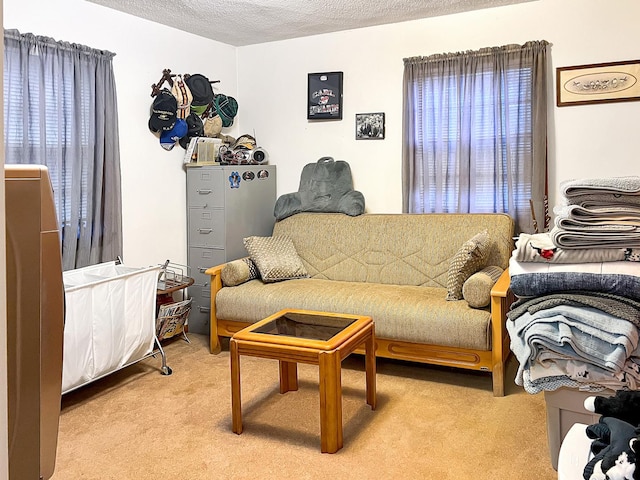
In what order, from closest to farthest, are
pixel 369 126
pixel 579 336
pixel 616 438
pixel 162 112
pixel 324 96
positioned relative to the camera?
1. pixel 616 438
2. pixel 579 336
3. pixel 162 112
4. pixel 369 126
5. pixel 324 96

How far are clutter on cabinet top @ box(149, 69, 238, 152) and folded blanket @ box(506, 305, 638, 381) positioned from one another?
3258 millimetres

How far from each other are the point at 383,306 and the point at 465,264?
544 millimetres

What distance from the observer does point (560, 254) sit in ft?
5.68

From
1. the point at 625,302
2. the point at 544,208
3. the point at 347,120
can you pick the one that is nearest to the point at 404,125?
the point at 347,120

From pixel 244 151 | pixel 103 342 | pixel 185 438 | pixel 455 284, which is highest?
pixel 244 151

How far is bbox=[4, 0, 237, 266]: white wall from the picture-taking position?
3730mm

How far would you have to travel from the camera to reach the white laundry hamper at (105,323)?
2939 millimetres

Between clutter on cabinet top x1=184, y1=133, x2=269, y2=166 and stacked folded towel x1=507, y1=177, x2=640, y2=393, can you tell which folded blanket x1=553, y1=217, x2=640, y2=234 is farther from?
clutter on cabinet top x1=184, y1=133, x2=269, y2=166

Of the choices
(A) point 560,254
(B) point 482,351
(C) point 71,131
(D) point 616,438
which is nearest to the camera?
(D) point 616,438

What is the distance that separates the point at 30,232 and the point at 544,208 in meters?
3.44

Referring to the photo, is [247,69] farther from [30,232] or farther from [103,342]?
[30,232]

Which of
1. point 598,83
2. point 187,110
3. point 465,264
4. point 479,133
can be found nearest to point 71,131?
point 187,110

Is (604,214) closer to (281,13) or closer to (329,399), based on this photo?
(329,399)

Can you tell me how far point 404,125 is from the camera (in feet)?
14.3
